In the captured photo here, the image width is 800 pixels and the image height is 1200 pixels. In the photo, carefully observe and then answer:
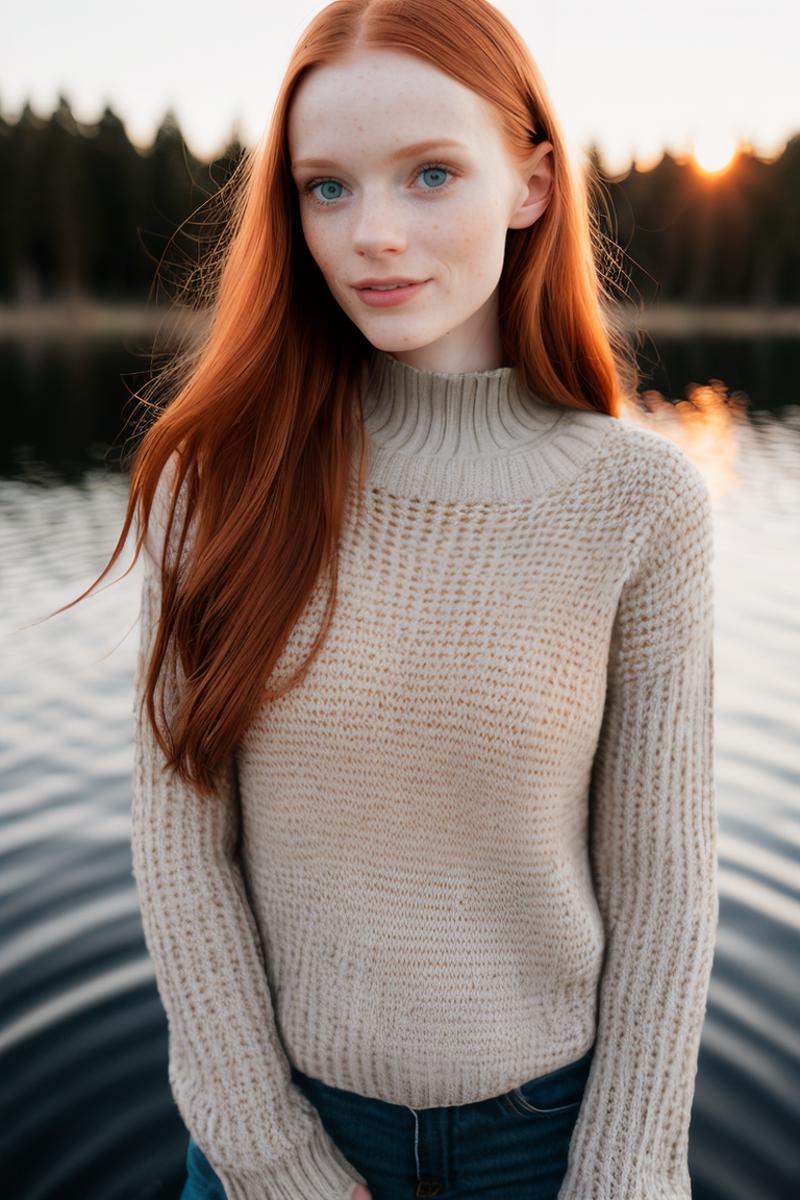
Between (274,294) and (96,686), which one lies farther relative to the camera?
(96,686)

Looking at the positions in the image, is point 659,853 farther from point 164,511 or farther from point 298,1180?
point 164,511

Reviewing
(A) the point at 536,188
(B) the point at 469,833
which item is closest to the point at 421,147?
(A) the point at 536,188

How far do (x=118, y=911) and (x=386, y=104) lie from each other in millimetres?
3465

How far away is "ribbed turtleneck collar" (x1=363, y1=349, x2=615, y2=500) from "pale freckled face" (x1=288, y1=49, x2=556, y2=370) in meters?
0.13

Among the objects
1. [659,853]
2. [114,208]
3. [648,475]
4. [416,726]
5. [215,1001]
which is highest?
[114,208]

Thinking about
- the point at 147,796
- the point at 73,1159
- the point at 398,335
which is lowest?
the point at 73,1159

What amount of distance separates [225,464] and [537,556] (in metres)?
0.45

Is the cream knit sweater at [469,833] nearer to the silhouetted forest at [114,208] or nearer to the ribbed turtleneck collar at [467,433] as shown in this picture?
the ribbed turtleneck collar at [467,433]

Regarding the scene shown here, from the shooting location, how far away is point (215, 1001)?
1.39 metres

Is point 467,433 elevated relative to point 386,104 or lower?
lower

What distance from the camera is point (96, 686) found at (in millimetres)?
6387

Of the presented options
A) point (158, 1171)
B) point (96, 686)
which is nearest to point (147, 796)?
point (158, 1171)

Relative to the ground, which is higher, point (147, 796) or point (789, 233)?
point (789, 233)

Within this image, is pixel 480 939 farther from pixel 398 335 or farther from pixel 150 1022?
pixel 150 1022
